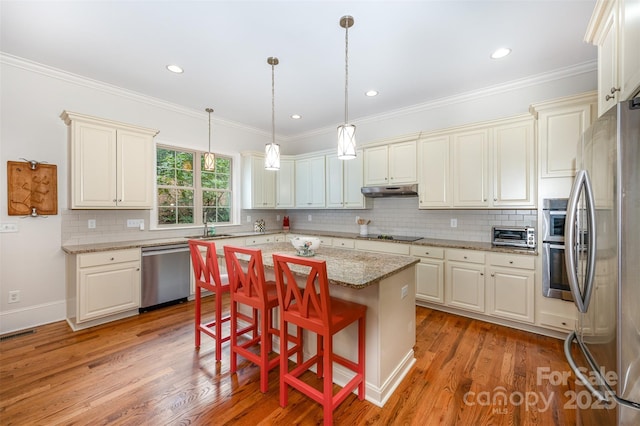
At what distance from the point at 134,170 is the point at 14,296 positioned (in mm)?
1858

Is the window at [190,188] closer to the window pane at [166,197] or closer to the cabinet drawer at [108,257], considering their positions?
the window pane at [166,197]

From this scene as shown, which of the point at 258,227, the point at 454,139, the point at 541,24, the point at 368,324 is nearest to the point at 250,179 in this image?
the point at 258,227

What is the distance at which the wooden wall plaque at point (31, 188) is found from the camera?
296cm

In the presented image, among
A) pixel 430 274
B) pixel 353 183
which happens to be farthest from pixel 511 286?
pixel 353 183

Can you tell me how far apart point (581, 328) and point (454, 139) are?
8.58 ft

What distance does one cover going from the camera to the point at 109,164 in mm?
3383

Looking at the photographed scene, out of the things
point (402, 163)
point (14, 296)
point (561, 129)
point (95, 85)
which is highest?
point (95, 85)

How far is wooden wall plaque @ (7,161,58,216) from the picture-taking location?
2.96 metres

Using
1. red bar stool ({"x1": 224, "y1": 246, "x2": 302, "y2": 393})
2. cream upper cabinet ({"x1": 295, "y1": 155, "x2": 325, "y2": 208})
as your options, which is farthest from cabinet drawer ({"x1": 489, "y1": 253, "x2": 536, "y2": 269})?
cream upper cabinet ({"x1": 295, "y1": 155, "x2": 325, "y2": 208})

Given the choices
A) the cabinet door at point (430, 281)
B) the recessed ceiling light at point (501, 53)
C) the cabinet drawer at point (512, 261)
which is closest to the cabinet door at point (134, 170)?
the cabinet door at point (430, 281)

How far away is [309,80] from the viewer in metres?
3.46

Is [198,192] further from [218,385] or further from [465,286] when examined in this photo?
[465,286]

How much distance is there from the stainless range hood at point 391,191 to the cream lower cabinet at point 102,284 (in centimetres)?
334

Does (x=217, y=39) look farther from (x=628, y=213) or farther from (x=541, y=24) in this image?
(x=628, y=213)
